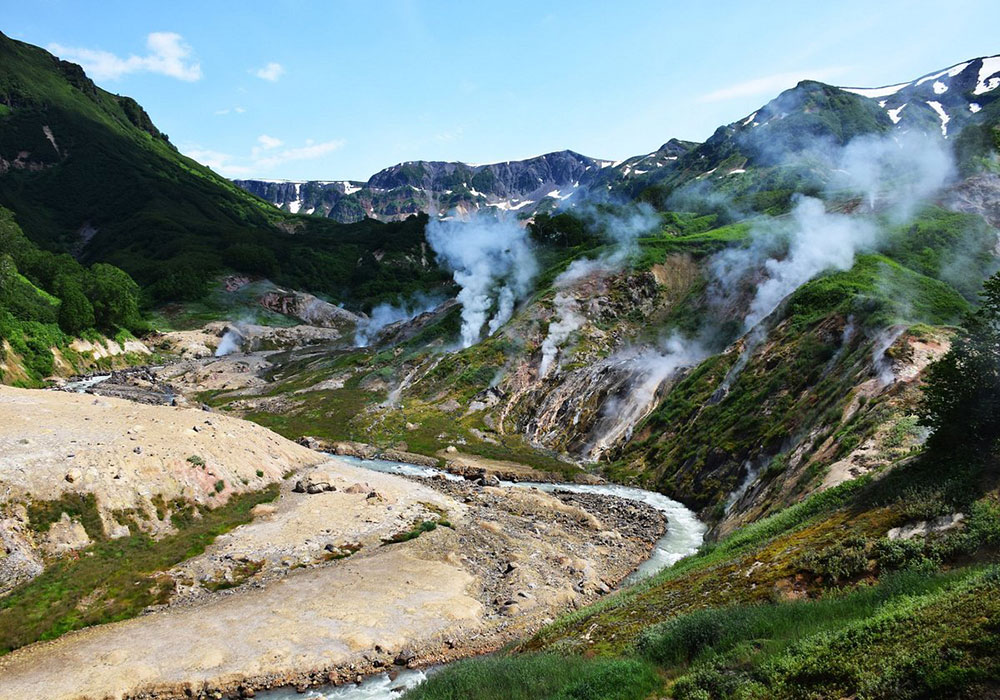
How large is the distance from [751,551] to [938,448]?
8139 millimetres

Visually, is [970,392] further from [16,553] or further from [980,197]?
[980,197]

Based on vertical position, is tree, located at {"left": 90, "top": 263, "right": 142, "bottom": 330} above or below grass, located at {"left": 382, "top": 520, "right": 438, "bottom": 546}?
above

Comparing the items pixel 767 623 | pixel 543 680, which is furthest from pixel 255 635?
pixel 767 623

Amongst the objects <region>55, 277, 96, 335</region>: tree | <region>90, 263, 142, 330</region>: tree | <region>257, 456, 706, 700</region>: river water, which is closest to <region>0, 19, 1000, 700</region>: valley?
<region>257, 456, 706, 700</region>: river water

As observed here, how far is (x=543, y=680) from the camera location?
16.3 meters

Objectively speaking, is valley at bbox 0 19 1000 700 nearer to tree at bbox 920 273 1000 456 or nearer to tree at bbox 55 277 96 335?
tree at bbox 920 273 1000 456

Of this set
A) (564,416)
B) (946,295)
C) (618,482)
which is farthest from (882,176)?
(618,482)

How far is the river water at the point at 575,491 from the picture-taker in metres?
23.3

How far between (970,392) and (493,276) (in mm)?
113646

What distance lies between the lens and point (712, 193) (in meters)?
181

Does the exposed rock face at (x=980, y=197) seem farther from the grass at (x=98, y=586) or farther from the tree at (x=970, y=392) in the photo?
the grass at (x=98, y=586)

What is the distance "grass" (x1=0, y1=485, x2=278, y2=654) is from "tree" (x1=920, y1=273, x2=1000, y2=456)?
36.6 metres

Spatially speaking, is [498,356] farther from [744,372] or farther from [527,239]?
[527,239]

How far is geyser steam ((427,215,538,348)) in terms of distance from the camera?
108 metres
